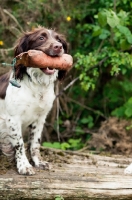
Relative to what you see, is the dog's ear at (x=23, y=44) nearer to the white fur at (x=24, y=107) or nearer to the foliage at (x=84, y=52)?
the white fur at (x=24, y=107)

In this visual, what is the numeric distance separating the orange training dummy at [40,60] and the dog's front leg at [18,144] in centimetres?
57

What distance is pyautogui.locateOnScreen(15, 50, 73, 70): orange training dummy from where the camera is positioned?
3.94m

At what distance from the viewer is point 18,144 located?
4344 millimetres

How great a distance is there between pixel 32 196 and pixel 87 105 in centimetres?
368

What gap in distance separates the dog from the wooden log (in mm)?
162

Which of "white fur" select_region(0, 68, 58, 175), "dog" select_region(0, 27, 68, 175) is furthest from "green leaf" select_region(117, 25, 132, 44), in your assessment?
"white fur" select_region(0, 68, 58, 175)

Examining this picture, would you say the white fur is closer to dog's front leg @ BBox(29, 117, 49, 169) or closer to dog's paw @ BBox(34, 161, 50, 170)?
dog's front leg @ BBox(29, 117, 49, 169)

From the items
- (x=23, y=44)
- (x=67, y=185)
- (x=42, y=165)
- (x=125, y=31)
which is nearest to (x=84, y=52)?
(x=125, y=31)

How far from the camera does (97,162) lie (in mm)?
5047

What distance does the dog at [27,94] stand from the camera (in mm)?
4074

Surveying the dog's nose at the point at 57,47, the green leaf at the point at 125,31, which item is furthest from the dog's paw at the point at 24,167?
the green leaf at the point at 125,31

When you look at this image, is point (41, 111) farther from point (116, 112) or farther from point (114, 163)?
point (116, 112)

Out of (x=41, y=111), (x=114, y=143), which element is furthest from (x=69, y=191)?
(x=114, y=143)

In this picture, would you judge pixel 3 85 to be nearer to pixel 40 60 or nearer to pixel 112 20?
pixel 40 60
